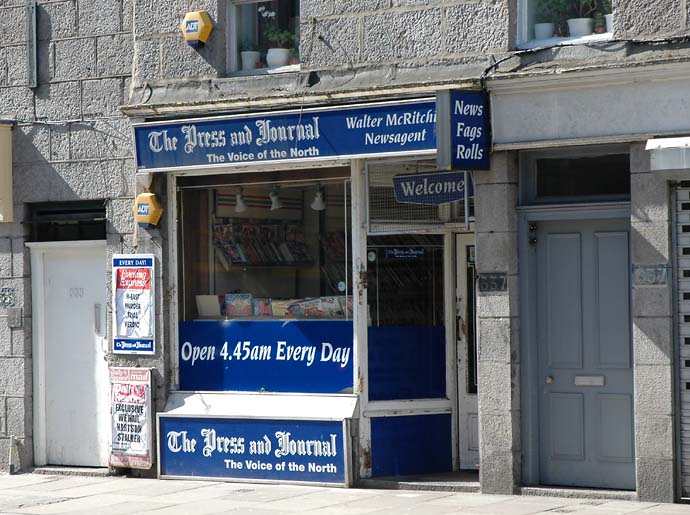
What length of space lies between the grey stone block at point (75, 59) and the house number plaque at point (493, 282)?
488 cm

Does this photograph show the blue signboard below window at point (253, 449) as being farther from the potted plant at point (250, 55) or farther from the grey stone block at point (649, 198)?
the potted plant at point (250, 55)

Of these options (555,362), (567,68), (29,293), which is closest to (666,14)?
(567,68)

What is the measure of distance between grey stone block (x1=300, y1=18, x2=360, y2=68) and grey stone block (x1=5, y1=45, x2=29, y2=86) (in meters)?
3.38

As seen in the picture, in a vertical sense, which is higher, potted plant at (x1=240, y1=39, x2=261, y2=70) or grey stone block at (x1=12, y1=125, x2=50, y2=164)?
potted plant at (x1=240, y1=39, x2=261, y2=70)

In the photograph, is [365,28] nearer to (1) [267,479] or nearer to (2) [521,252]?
(2) [521,252]

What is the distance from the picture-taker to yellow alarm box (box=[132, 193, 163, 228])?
43.1 ft

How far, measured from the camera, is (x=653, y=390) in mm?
10695

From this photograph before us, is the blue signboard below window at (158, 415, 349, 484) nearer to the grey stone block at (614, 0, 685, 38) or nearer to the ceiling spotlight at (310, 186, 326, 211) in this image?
the ceiling spotlight at (310, 186, 326, 211)

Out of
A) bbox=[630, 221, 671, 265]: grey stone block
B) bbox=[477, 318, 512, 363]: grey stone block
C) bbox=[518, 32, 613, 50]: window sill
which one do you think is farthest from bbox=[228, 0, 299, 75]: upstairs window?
bbox=[630, 221, 671, 265]: grey stone block

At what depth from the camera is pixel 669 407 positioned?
10.6 meters

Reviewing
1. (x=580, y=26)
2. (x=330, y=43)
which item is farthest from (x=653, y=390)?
(x=330, y=43)

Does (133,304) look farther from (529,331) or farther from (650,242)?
(650,242)

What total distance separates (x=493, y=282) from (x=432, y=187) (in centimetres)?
125

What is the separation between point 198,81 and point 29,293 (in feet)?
9.96
